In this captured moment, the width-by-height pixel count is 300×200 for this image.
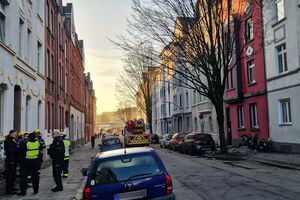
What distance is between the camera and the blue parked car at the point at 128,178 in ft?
21.1

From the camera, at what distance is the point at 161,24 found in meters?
23.1

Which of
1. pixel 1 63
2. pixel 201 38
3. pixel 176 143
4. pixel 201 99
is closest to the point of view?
pixel 1 63

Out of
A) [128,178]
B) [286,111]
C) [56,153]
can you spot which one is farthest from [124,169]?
[286,111]

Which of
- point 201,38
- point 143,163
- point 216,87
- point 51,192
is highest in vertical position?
point 201,38

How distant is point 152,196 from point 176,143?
1072 inches

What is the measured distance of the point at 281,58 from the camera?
78.2ft

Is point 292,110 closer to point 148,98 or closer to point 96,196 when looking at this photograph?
point 96,196

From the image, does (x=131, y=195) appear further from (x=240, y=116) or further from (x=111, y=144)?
(x=240, y=116)

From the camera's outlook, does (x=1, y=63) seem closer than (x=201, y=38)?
Yes

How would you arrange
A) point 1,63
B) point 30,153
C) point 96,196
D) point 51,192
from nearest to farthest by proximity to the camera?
point 96,196 → point 30,153 → point 51,192 → point 1,63

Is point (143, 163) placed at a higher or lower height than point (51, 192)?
higher

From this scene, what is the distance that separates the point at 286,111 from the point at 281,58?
3278 mm

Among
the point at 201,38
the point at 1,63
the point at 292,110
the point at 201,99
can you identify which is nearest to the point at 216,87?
the point at 201,38

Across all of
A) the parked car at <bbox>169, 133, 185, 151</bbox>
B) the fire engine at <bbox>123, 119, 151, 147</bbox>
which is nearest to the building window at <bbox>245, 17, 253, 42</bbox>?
the parked car at <bbox>169, 133, 185, 151</bbox>
